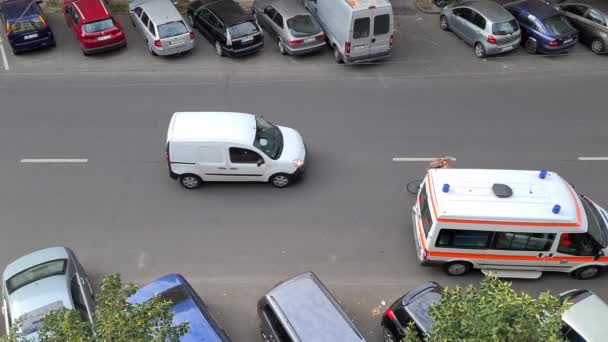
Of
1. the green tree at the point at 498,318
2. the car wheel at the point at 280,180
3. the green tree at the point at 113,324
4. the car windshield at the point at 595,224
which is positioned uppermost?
the green tree at the point at 498,318

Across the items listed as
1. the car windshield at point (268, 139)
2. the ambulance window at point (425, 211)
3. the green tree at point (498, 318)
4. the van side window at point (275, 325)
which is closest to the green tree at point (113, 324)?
the van side window at point (275, 325)

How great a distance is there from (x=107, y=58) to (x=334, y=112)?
8.01m

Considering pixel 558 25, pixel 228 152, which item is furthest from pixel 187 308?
pixel 558 25

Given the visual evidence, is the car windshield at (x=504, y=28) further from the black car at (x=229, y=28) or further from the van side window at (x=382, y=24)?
the black car at (x=229, y=28)

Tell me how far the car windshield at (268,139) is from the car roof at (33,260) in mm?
4794

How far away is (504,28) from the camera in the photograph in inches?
712

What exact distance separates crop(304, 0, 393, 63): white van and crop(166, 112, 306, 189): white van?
5161 millimetres

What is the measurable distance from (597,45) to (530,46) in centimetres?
217

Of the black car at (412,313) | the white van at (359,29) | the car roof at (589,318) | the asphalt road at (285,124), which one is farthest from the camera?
the white van at (359,29)

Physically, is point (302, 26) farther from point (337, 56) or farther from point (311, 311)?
point (311, 311)

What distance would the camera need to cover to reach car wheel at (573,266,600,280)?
11.6 m

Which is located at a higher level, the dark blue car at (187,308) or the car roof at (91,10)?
the car roof at (91,10)

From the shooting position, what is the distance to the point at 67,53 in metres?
18.8

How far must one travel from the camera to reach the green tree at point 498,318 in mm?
6191
